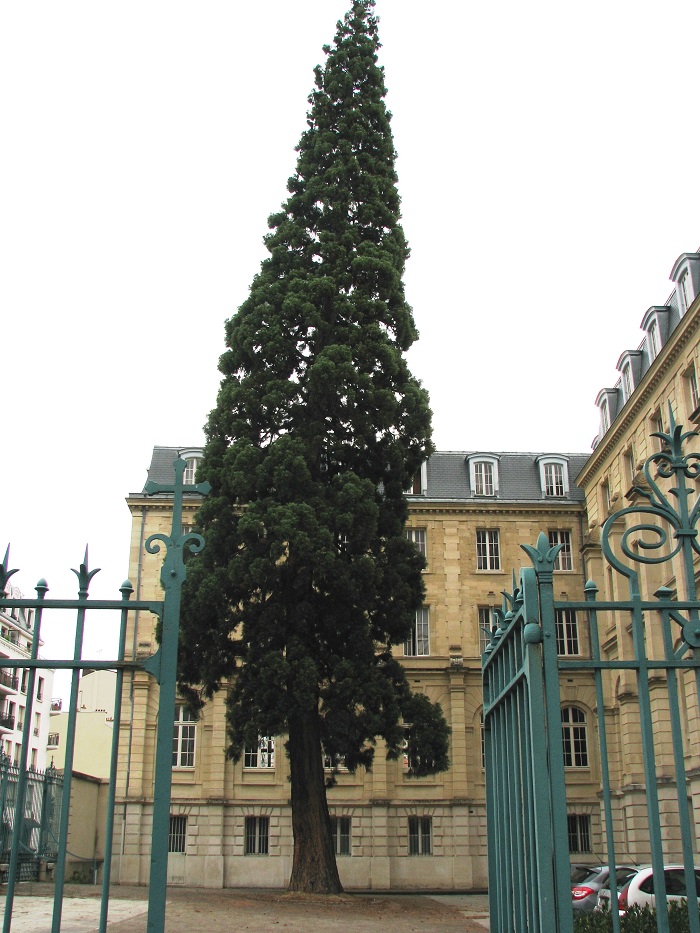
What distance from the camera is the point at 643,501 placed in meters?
27.9

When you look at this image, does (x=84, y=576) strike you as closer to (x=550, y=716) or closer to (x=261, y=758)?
(x=550, y=716)

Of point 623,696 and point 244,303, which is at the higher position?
point 244,303

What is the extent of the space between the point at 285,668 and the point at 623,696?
15027 millimetres

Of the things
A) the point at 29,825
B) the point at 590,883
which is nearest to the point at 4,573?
the point at 29,825

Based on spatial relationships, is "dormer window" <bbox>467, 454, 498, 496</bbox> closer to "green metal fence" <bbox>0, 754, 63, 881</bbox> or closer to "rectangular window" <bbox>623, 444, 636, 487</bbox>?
"rectangular window" <bbox>623, 444, 636, 487</bbox>

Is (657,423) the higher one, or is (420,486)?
(420,486)

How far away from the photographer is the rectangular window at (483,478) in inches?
1528

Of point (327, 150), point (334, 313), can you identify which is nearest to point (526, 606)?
point (334, 313)

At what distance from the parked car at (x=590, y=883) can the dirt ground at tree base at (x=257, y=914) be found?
195 centimetres

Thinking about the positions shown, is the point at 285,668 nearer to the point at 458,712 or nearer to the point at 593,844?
the point at 458,712

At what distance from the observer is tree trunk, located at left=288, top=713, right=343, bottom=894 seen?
818 inches

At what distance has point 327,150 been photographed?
26078mm

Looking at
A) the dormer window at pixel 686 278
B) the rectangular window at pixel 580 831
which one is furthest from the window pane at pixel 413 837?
the dormer window at pixel 686 278

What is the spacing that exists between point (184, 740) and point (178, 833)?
3.23m
